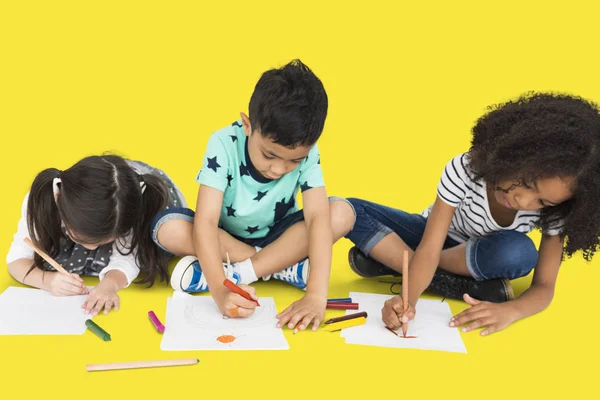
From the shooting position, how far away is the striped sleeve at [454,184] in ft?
7.12

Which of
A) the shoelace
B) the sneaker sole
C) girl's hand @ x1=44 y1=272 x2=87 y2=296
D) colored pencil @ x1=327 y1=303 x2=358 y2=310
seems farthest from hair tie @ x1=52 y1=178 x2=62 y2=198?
colored pencil @ x1=327 y1=303 x2=358 y2=310

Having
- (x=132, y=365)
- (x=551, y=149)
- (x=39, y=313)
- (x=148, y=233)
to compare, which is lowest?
(x=39, y=313)

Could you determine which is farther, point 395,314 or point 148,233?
point 148,233

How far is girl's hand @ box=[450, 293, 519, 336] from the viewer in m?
2.11

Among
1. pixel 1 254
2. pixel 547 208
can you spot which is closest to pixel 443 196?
pixel 547 208

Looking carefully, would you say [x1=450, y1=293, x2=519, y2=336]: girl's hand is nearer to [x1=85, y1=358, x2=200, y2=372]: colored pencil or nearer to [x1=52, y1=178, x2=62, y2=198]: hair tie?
[x1=85, y1=358, x2=200, y2=372]: colored pencil

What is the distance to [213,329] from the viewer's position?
202 cm

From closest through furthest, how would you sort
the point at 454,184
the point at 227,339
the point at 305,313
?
the point at 227,339 → the point at 305,313 → the point at 454,184

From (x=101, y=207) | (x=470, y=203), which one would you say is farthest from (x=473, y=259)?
(x=101, y=207)

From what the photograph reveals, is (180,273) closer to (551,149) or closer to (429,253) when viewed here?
(429,253)

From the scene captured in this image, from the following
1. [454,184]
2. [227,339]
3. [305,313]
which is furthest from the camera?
[454,184]

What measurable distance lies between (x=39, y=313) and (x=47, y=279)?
180mm

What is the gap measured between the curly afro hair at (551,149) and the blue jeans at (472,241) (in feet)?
0.55

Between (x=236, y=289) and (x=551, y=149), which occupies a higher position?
(x=551, y=149)
